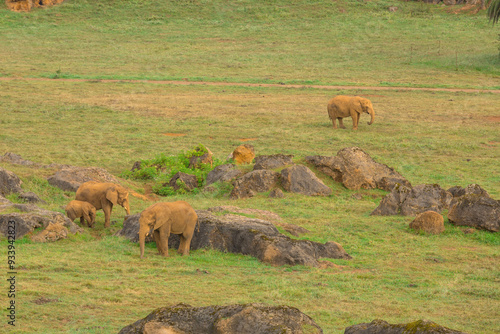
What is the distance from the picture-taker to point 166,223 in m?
12.4

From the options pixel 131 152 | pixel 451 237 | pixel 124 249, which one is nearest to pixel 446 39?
pixel 131 152

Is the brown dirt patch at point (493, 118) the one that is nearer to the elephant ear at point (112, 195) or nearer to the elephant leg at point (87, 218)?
the elephant ear at point (112, 195)

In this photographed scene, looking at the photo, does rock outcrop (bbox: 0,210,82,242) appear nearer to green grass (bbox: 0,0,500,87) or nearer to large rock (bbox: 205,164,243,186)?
large rock (bbox: 205,164,243,186)

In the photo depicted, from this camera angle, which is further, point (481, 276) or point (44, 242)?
point (44, 242)

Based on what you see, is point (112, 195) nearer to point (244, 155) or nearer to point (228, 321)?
point (244, 155)

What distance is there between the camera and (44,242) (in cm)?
1287

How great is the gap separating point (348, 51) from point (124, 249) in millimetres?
47615

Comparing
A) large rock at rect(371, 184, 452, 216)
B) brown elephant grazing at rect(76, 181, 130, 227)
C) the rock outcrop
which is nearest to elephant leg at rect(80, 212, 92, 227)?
brown elephant grazing at rect(76, 181, 130, 227)

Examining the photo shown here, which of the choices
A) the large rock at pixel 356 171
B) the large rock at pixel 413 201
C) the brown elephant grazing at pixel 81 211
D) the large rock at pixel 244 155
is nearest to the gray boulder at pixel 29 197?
the brown elephant grazing at pixel 81 211

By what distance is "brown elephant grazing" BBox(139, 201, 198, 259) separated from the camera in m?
12.2

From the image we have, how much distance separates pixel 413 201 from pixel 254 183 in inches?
165

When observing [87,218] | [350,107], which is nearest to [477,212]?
[87,218]

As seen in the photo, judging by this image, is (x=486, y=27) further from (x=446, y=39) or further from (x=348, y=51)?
(x=348, y=51)

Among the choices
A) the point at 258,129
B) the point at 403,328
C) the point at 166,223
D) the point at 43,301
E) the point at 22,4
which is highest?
the point at 22,4
